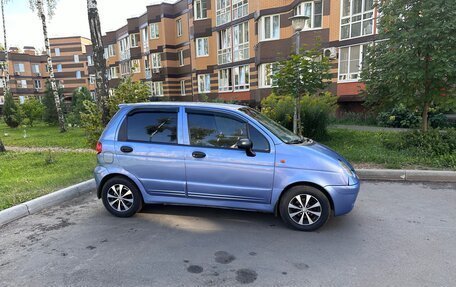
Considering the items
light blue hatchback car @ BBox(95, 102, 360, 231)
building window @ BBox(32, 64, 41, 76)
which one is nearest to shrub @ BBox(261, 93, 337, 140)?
light blue hatchback car @ BBox(95, 102, 360, 231)

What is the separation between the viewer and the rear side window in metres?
4.52

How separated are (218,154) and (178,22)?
1190 inches

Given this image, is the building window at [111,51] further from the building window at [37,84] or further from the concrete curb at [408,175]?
the concrete curb at [408,175]

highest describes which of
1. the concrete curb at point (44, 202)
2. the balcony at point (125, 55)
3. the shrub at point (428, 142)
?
the balcony at point (125, 55)

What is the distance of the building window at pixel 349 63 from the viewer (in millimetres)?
16822

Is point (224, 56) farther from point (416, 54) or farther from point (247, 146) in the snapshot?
point (247, 146)

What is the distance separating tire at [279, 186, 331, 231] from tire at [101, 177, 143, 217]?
2.25 m

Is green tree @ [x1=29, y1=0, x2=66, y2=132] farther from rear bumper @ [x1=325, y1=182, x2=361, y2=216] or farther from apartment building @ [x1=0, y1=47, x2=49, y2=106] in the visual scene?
apartment building @ [x1=0, y1=47, x2=49, y2=106]

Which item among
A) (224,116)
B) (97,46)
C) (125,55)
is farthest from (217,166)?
(125,55)

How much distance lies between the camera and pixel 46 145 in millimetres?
12797

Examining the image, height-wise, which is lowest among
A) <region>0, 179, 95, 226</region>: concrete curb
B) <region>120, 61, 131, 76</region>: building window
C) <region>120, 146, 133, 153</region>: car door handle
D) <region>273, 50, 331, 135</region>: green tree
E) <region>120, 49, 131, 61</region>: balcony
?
<region>0, 179, 95, 226</region>: concrete curb

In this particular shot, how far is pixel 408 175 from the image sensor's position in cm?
646

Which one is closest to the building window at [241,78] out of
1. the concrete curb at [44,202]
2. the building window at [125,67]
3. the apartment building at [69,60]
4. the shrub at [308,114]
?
the shrub at [308,114]

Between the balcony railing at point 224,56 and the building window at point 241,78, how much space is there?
1.26m
